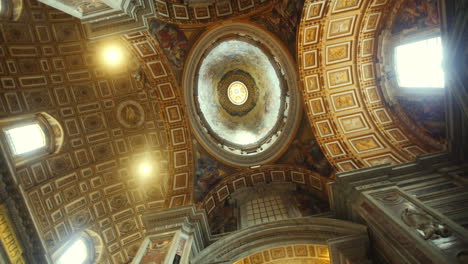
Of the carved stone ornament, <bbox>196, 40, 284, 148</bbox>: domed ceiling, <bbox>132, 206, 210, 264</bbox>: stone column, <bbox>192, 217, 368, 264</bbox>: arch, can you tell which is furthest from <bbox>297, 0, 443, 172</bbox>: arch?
<bbox>132, 206, 210, 264</bbox>: stone column

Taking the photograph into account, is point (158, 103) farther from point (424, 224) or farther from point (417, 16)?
point (417, 16)

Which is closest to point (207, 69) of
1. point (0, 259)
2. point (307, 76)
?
point (307, 76)

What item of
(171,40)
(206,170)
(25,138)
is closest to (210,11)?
(171,40)

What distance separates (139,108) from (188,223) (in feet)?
22.2

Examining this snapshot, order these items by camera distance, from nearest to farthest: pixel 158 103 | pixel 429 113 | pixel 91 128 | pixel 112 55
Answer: pixel 429 113 → pixel 112 55 → pixel 158 103 → pixel 91 128

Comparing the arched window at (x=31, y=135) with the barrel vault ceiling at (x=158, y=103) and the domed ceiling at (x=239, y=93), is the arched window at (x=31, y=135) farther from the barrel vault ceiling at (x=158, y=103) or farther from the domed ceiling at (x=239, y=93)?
the domed ceiling at (x=239, y=93)

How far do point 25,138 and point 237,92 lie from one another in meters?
10.4

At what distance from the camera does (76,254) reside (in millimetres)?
12883

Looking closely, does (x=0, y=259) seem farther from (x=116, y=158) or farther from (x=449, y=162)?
(x=449, y=162)

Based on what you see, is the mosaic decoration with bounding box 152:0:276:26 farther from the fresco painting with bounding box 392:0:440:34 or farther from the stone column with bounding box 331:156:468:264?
the stone column with bounding box 331:156:468:264

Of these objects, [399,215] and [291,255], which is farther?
[291,255]

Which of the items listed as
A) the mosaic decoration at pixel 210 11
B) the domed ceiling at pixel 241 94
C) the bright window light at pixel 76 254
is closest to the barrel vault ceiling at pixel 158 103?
the mosaic decoration at pixel 210 11

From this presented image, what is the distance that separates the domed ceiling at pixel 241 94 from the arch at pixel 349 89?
1.07 metres

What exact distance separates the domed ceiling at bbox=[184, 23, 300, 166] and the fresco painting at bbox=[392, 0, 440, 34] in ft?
14.4
